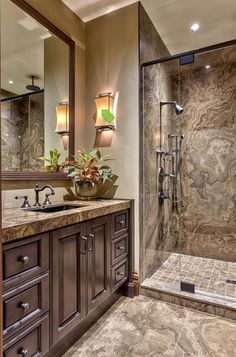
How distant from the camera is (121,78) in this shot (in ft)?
8.04

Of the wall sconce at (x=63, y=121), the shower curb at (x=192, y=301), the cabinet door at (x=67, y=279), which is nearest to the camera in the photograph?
the cabinet door at (x=67, y=279)

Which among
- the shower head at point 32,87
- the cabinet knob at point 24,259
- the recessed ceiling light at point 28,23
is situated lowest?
the cabinet knob at point 24,259

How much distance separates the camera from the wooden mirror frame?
1904 millimetres

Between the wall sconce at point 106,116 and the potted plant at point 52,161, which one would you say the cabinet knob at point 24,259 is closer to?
the potted plant at point 52,161

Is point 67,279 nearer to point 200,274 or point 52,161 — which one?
point 52,161

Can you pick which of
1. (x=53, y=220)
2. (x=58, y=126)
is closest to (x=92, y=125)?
(x=58, y=126)

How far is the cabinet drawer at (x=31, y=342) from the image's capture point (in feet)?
3.78

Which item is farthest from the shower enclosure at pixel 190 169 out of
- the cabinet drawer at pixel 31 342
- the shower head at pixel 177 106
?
the cabinet drawer at pixel 31 342

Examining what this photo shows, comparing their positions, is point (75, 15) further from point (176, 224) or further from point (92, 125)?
point (176, 224)

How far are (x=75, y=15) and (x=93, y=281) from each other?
2621mm

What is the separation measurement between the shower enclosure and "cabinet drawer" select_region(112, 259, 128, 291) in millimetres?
291

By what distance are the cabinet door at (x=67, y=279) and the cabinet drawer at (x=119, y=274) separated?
451 mm

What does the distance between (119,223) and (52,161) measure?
87 centimetres

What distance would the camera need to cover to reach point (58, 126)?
234 centimetres
